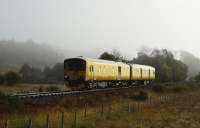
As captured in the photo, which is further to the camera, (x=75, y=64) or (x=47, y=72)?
(x=47, y=72)

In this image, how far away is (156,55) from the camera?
127312 mm

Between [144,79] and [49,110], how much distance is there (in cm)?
4481

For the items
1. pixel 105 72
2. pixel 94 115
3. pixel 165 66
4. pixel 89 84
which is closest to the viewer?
pixel 94 115

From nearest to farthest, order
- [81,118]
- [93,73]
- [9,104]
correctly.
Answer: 1. [81,118]
2. [9,104]
3. [93,73]

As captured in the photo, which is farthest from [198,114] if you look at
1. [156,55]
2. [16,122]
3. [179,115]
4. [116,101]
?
[156,55]

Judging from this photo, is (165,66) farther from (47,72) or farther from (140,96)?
(140,96)

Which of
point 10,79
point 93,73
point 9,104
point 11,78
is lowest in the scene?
point 9,104

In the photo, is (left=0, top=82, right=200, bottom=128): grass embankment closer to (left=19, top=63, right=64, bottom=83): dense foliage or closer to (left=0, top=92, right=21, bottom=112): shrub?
(left=0, top=92, right=21, bottom=112): shrub

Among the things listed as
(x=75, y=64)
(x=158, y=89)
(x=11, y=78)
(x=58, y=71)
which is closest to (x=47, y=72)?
(x=58, y=71)

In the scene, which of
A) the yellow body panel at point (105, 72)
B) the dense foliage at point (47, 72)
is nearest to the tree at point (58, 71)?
the dense foliage at point (47, 72)

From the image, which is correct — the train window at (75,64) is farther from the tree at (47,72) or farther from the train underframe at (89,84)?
the tree at (47,72)

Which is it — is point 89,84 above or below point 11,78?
below

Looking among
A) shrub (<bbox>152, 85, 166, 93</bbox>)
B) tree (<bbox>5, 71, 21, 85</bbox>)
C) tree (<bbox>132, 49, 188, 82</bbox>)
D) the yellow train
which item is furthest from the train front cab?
tree (<bbox>132, 49, 188, 82</bbox>)

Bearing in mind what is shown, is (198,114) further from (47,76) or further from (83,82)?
(47,76)
